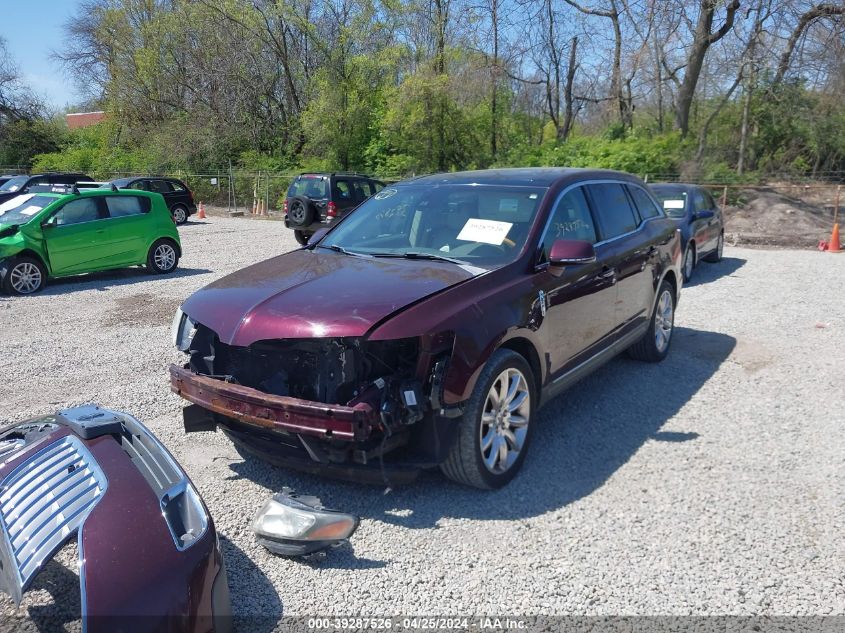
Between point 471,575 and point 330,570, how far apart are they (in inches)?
25.8

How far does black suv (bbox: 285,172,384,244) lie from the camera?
15.8m

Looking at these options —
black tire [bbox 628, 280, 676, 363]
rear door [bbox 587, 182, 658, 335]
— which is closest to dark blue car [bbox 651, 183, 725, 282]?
black tire [bbox 628, 280, 676, 363]

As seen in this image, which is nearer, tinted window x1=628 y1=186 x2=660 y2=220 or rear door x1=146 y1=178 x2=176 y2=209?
tinted window x1=628 y1=186 x2=660 y2=220

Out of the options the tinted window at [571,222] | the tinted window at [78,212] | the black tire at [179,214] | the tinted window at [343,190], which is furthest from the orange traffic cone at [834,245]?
the black tire at [179,214]

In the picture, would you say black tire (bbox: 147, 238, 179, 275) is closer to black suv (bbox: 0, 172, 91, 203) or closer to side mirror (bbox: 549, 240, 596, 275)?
black suv (bbox: 0, 172, 91, 203)

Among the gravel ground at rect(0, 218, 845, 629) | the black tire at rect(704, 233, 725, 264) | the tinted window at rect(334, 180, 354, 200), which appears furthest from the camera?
the tinted window at rect(334, 180, 354, 200)

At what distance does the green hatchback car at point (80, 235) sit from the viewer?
10289 mm

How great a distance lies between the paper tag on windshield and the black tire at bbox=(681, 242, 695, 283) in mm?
7276

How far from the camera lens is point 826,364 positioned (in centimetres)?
641

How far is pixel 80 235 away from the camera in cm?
1097

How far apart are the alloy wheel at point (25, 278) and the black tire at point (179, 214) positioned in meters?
12.0

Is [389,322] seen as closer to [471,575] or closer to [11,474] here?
[471,575]

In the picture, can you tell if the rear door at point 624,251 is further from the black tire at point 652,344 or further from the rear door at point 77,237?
the rear door at point 77,237

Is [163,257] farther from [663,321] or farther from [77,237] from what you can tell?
[663,321]
